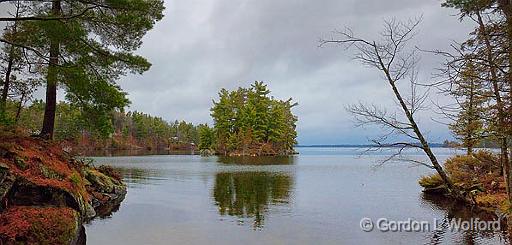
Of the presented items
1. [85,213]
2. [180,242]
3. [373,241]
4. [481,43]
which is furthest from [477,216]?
[85,213]

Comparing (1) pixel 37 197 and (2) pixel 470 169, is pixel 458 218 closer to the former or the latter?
(2) pixel 470 169

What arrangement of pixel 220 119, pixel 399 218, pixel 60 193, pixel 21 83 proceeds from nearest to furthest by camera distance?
pixel 60 193, pixel 399 218, pixel 21 83, pixel 220 119

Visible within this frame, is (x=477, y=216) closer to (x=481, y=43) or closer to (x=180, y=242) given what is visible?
(x=481, y=43)

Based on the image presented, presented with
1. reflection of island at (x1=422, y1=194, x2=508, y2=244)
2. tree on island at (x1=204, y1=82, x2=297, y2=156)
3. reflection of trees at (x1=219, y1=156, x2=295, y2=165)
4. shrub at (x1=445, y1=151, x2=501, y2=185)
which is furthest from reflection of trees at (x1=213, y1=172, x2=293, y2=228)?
tree on island at (x1=204, y1=82, x2=297, y2=156)

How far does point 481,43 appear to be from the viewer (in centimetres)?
880

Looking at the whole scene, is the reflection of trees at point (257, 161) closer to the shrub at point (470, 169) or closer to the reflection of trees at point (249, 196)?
the reflection of trees at point (249, 196)

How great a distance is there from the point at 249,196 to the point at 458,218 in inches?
362

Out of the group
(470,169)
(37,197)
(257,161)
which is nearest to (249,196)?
(470,169)

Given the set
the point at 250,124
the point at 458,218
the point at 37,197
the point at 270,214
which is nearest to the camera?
the point at 37,197

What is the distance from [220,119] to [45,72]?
Answer: 6828 cm

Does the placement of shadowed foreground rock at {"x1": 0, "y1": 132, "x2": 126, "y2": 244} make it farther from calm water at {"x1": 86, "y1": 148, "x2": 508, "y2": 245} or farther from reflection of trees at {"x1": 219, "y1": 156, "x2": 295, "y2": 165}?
reflection of trees at {"x1": 219, "y1": 156, "x2": 295, "y2": 165}

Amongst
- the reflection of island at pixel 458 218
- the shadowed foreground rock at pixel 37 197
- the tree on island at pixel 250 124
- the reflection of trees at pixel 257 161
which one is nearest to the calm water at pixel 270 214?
the reflection of island at pixel 458 218

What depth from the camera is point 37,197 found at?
10.4m

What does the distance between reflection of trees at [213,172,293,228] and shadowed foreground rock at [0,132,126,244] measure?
17.6ft
